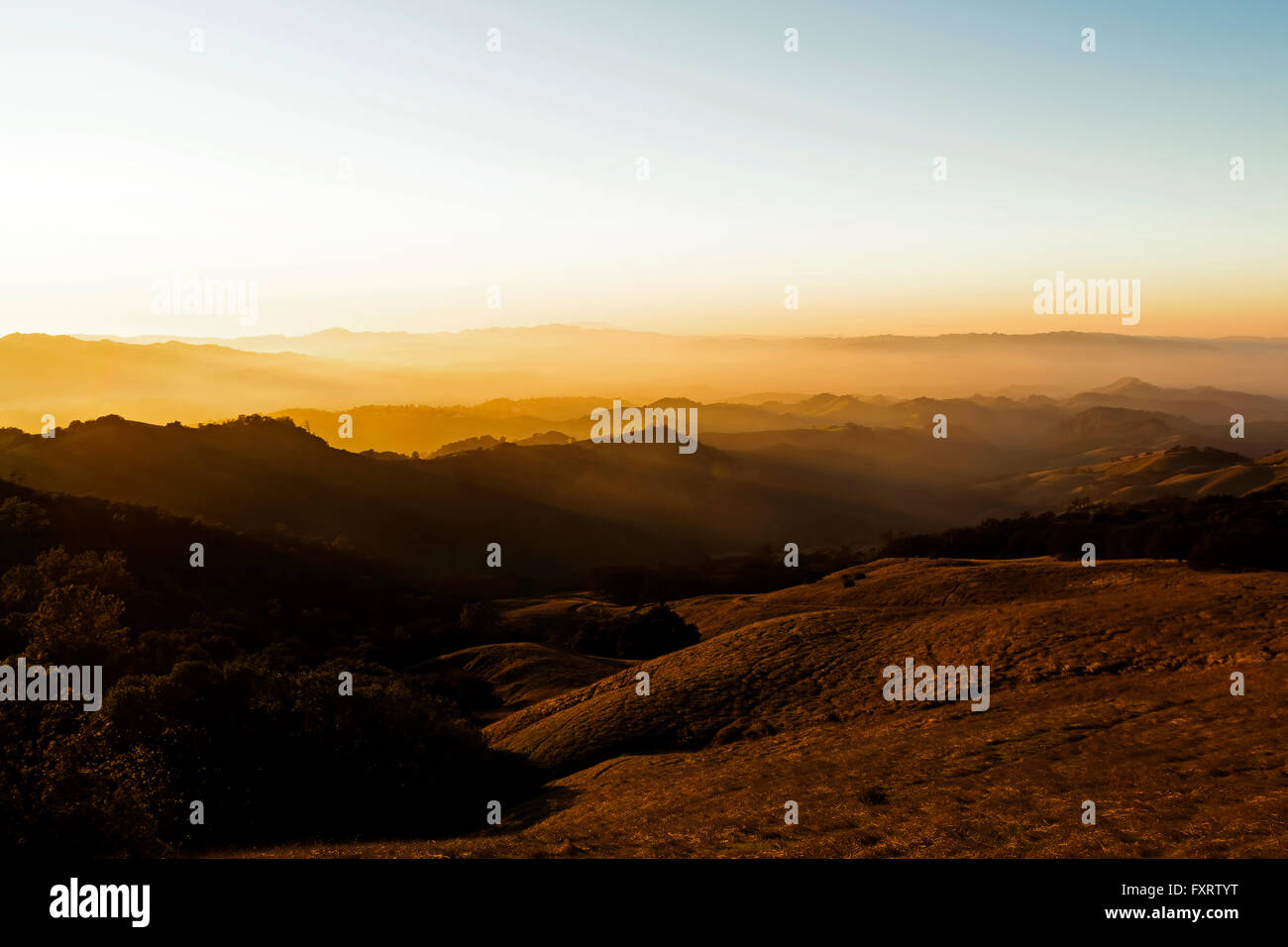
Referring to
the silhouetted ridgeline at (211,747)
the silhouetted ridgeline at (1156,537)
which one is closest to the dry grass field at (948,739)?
the silhouetted ridgeline at (211,747)

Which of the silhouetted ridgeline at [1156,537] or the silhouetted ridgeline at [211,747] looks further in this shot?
the silhouetted ridgeline at [1156,537]

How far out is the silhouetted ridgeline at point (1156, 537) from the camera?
5128 cm

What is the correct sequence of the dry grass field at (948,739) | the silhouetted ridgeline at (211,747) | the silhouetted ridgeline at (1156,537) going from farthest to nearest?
the silhouetted ridgeline at (1156,537)
the silhouetted ridgeline at (211,747)
the dry grass field at (948,739)

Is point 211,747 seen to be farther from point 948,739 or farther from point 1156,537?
point 1156,537

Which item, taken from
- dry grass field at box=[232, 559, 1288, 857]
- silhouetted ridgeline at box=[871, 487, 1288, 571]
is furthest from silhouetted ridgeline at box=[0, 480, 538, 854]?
silhouetted ridgeline at box=[871, 487, 1288, 571]

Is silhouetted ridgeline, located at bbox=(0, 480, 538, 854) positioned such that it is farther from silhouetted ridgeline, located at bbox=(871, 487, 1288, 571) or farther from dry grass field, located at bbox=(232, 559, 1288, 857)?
silhouetted ridgeline, located at bbox=(871, 487, 1288, 571)

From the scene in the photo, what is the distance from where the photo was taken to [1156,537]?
216 ft

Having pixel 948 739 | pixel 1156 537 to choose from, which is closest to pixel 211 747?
pixel 948 739

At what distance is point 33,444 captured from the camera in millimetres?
138375

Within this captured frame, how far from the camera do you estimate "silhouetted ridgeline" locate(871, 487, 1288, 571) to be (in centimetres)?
5128

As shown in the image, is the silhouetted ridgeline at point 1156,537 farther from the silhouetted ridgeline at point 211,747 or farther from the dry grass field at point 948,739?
the silhouetted ridgeline at point 211,747

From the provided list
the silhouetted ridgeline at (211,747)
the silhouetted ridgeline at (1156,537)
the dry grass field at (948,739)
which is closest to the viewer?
the dry grass field at (948,739)
